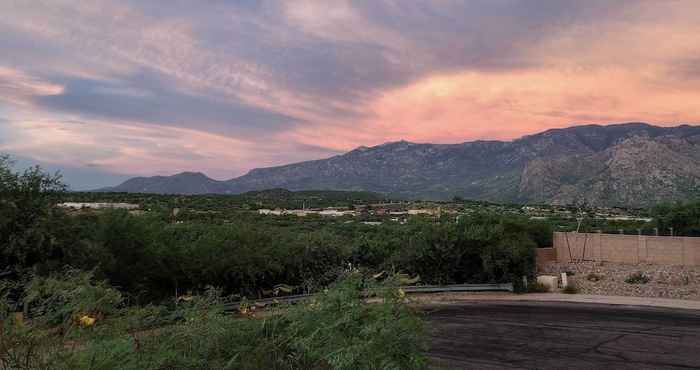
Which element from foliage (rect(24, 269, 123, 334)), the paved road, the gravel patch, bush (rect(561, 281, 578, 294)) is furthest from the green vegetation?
foliage (rect(24, 269, 123, 334))

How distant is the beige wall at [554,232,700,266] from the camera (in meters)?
31.7

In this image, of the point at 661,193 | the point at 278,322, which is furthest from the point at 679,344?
the point at 661,193

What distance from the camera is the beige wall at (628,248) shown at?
Result: 3170 cm

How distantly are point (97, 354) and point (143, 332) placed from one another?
1812mm

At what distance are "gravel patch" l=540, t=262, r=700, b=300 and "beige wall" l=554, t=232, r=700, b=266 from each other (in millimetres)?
1115

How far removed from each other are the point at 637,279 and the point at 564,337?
1410 cm

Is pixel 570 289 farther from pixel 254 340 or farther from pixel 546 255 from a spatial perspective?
pixel 254 340

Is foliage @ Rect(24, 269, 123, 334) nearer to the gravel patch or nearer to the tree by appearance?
the tree

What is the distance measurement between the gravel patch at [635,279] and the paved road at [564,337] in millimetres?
4075

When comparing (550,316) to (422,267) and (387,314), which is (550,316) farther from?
(387,314)

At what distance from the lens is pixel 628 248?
112ft

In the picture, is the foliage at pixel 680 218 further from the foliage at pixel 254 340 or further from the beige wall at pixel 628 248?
the foliage at pixel 254 340

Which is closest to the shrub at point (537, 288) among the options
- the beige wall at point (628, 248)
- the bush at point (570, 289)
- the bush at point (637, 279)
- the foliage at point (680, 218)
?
the bush at point (570, 289)

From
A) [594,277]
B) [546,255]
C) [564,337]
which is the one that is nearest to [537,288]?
[594,277]
